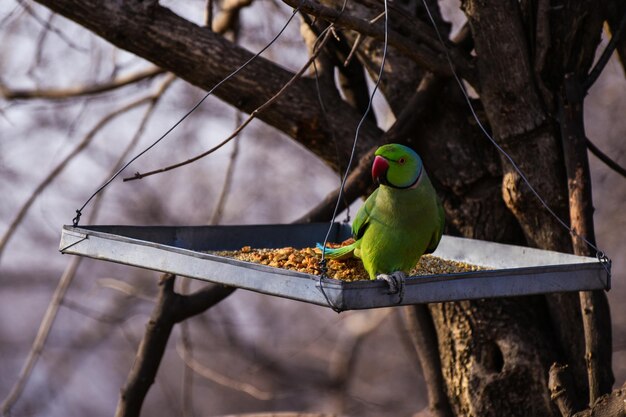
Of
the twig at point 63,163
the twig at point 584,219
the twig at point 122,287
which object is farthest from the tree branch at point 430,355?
the twig at point 63,163

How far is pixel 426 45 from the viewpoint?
333 cm

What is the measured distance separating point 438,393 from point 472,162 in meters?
1.08

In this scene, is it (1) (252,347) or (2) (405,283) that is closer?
(2) (405,283)

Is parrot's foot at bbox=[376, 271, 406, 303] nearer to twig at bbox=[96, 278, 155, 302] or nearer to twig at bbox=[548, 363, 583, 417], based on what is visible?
twig at bbox=[548, 363, 583, 417]

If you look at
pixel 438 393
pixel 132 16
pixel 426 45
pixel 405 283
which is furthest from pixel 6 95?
pixel 405 283

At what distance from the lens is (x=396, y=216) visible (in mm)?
2416

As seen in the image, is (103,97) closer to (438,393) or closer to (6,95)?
(6,95)

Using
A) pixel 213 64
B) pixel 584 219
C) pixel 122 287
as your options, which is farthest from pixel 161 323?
pixel 122 287

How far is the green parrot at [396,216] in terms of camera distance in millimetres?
2369

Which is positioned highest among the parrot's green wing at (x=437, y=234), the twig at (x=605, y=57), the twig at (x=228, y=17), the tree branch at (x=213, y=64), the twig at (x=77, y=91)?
the twig at (x=228, y=17)

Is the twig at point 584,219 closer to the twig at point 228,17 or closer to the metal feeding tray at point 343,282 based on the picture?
the metal feeding tray at point 343,282

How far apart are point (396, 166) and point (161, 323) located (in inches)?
62.7

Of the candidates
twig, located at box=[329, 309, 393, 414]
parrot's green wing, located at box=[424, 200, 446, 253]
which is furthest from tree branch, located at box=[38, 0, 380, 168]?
twig, located at box=[329, 309, 393, 414]

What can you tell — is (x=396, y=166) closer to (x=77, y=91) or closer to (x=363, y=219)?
(x=363, y=219)
